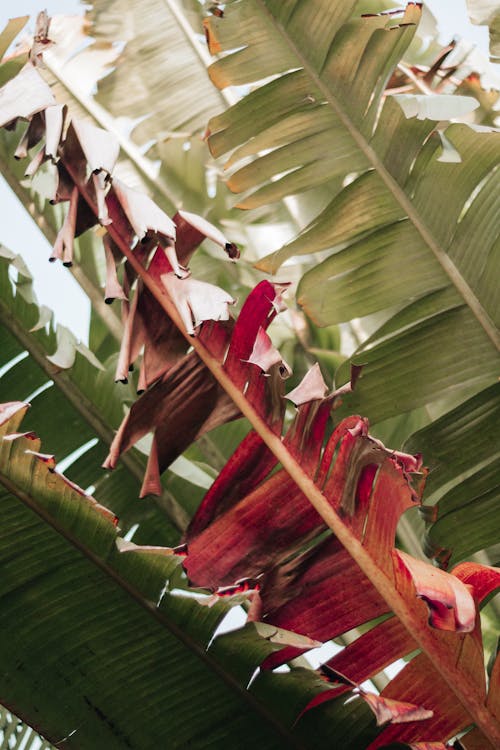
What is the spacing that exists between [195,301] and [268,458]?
17 cm

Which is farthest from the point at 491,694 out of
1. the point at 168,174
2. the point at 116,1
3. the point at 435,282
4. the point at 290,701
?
the point at 116,1

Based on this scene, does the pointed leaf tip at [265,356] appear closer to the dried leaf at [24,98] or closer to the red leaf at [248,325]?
the red leaf at [248,325]

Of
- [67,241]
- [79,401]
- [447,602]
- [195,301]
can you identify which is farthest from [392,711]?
[79,401]

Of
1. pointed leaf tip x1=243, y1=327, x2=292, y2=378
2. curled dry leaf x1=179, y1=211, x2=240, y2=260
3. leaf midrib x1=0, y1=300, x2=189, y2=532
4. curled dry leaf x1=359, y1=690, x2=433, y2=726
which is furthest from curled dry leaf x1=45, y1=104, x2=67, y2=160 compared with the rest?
curled dry leaf x1=359, y1=690, x2=433, y2=726

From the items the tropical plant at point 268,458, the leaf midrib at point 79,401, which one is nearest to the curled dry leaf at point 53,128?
the tropical plant at point 268,458

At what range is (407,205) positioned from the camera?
1.08 meters

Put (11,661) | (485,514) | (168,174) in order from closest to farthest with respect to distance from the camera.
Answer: (11,661) → (485,514) → (168,174)

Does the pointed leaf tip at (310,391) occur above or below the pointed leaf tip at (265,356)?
below

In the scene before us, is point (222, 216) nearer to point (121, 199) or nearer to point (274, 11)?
point (274, 11)

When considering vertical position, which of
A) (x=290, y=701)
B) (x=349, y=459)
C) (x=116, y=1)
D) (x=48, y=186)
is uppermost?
(x=116, y=1)

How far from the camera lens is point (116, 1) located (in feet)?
5.27

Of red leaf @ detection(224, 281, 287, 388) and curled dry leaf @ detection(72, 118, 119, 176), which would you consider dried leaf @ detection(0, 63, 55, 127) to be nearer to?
curled dry leaf @ detection(72, 118, 119, 176)

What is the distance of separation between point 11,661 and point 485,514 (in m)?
0.53

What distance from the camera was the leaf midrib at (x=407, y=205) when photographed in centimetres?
104
